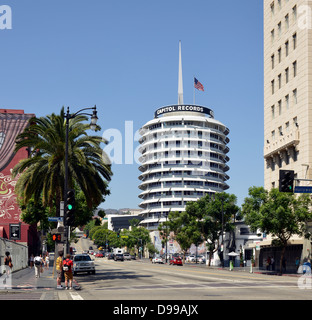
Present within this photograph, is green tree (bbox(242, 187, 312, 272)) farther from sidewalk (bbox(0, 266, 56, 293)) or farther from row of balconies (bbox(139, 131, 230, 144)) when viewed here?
row of balconies (bbox(139, 131, 230, 144))

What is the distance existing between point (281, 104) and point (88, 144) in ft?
98.8

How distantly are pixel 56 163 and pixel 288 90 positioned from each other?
107 feet

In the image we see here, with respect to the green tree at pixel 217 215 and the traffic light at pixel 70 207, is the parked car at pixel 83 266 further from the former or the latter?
the green tree at pixel 217 215

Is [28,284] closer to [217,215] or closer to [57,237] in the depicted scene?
[57,237]

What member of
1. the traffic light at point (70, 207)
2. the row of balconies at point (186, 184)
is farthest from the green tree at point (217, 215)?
the row of balconies at point (186, 184)

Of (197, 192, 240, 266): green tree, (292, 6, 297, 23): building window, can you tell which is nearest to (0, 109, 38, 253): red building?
(197, 192, 240, 266): green tree

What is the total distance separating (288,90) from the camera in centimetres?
6194

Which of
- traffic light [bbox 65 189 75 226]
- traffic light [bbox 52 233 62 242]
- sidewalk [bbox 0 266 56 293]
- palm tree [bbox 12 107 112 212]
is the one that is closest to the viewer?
sidewalk [bbox 0 266 56 293]

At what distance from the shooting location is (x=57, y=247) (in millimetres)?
40812

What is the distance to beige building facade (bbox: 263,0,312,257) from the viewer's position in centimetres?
5665

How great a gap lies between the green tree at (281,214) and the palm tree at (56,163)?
17.5 metres

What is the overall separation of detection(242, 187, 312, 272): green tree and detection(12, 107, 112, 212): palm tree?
17.5 metres

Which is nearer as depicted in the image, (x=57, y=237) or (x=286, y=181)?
(x=286, y=181)

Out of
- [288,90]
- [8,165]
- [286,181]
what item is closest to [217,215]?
[288,90]
